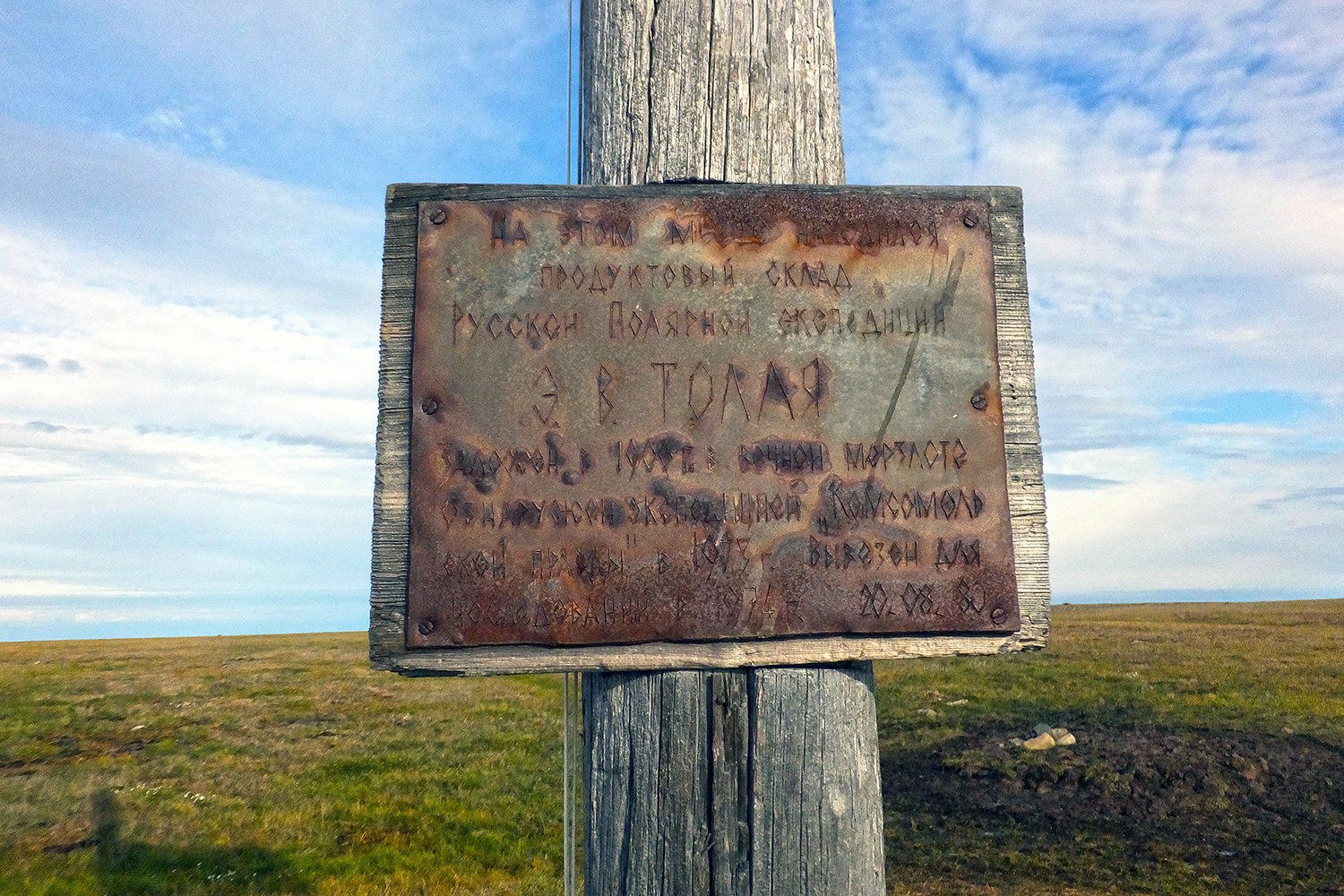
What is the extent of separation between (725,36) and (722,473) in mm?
1748

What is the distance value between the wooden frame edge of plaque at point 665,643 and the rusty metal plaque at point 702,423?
5cm

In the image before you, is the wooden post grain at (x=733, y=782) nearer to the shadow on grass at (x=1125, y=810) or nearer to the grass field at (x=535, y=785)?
the grass field at (x=535, y=785)

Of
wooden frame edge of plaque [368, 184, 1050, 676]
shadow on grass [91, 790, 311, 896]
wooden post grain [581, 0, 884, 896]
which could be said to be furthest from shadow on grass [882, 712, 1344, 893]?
wooden frame edge of plaque [368, 184, 1050, 676]

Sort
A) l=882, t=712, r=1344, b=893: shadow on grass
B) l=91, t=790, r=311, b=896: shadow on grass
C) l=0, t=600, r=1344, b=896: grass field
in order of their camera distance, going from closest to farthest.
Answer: l=91, t=790, r=311, b=896: shadow on grass
l=0, t=600, r=1344, b=896: grass field
l=882, t=712, r=1344, b=893: shadow on grass

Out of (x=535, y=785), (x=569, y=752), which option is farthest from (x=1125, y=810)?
(x=569, y=752)

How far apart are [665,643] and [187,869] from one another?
7.29 m

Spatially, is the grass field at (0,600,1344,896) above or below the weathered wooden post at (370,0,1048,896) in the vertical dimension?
below

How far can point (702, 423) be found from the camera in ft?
9.91

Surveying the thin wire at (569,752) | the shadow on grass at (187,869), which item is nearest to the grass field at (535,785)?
the shadow on grass at (187,869)

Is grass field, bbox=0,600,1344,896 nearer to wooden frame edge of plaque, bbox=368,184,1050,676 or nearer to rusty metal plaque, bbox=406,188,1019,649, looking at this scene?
wooden frame edge of plaque, bbox=368,184,1050,676

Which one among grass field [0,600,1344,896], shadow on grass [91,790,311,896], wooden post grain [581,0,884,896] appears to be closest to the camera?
wooden post grain [581,0,884,896]

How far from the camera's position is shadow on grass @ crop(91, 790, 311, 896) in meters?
7.50

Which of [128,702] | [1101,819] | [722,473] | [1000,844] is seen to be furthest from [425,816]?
[128,702]

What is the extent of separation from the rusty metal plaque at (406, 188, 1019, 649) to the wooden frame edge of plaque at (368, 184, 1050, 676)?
1.8 inches
